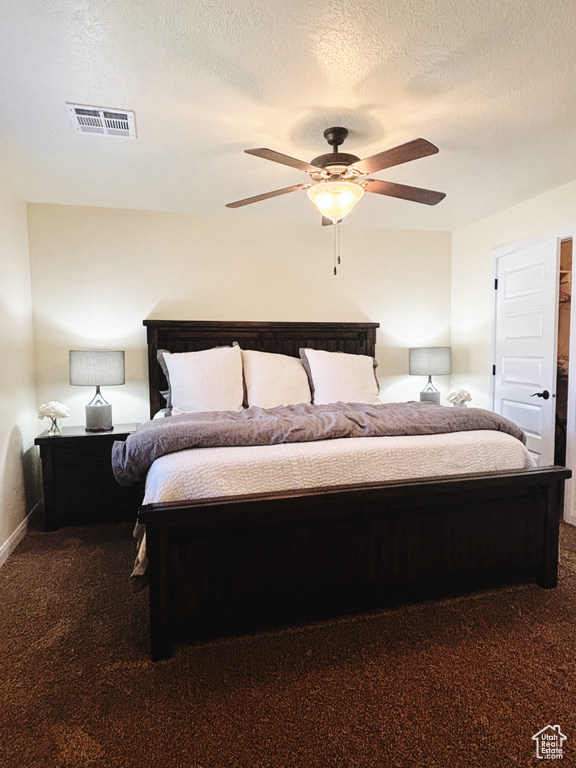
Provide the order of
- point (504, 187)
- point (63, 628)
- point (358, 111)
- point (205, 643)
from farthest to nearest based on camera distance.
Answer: point (504, 187) < point (358, 111) < point (63, 628) < point (205, 643)

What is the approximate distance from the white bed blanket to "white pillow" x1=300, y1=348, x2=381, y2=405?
1.20 meters

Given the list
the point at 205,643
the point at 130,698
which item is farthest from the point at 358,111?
the point at 130,698

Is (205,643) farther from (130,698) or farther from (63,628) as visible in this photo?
(63,628)

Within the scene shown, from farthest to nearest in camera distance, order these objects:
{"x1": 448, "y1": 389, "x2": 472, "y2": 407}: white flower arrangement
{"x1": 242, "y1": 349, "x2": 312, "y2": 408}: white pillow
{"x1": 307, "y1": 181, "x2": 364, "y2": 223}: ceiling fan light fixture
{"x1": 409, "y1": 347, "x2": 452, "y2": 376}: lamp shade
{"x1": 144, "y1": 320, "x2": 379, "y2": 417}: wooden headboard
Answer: {"x1": 409, "y1": 347, "x2": 452, "y2": 376}: lamp shade, {"x1": 448, "y1": 389, "x2": 472, "y2": 407}: white flower arrangement, {"x1": 144, "y1": 320, "x2": 379, "y2": 417}: wooden headboard, {"x1": 242, "y1": 349, "x2": 312, "y2": 408}: white pillow, {"x1": 307, "y1": 181, "x2": 364, "y2": 223}: ceiling fan light fixture

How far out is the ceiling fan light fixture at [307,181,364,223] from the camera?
2.30 metres

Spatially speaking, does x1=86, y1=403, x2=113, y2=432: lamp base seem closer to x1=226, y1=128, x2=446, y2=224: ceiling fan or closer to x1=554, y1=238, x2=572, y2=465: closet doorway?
x1=226, y1=128, x2=446, y2=224: ceiling fan

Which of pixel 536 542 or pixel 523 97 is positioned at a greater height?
pixel 523 97

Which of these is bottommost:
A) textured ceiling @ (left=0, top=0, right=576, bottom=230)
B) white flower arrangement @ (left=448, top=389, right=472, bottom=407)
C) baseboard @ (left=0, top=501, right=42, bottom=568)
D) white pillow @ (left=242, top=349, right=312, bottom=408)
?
baseboard @ (left=0, top=501, right=42, bottom=568)

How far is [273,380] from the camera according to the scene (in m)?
3.46

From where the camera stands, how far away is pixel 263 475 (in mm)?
1924

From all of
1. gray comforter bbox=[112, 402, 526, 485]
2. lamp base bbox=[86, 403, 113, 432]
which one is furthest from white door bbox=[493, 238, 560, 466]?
lamp base bbox=[86, 403, 113, 432]

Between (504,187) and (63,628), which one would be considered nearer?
(63,628)

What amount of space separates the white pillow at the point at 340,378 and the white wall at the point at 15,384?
214 centimetres

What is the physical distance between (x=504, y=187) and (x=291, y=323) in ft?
6.42
